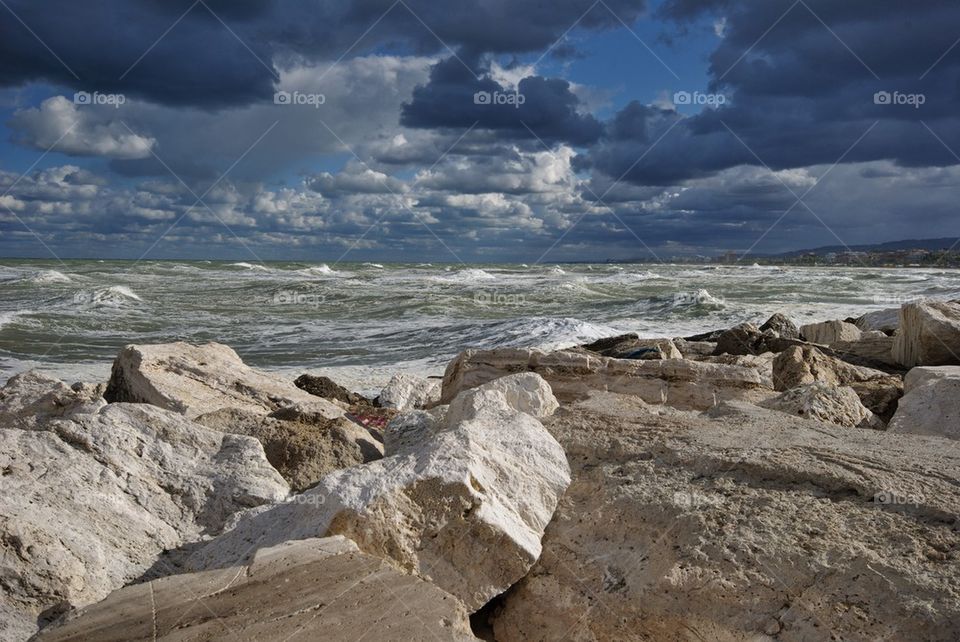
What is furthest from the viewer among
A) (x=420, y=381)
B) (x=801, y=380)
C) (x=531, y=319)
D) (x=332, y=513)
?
(x=531, y=319)

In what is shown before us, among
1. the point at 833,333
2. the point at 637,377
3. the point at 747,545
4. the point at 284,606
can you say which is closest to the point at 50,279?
the point at 833,333

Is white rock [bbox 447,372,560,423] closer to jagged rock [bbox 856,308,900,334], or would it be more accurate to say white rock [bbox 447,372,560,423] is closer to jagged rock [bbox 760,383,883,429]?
jagged rock [bbox 760,383,883,429]

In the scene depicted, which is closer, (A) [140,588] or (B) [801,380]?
(A) [140,588]

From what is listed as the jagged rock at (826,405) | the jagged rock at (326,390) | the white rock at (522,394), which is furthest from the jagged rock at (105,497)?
the jagged rock at (326,390)

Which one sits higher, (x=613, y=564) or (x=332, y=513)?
(x=332, y=513)

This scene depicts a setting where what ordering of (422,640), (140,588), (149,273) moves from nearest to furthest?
(422,640), (140,588), (149,273)

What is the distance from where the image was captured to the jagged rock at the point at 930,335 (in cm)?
774

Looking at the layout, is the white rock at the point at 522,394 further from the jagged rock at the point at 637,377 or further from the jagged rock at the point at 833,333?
the jagged rock at the point at 833,333

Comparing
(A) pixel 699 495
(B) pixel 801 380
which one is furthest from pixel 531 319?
(A) pixel 699 495

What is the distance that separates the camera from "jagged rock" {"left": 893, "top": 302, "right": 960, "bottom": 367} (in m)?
7.74

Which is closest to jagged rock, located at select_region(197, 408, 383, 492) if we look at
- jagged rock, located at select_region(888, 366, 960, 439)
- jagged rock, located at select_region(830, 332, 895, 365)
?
jagged rock, located at select_region(888, 366, 960, 439)

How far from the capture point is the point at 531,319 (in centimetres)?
1794

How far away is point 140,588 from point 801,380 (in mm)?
5415

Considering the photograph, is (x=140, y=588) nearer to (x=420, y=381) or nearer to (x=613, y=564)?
(x=613, y=564)
